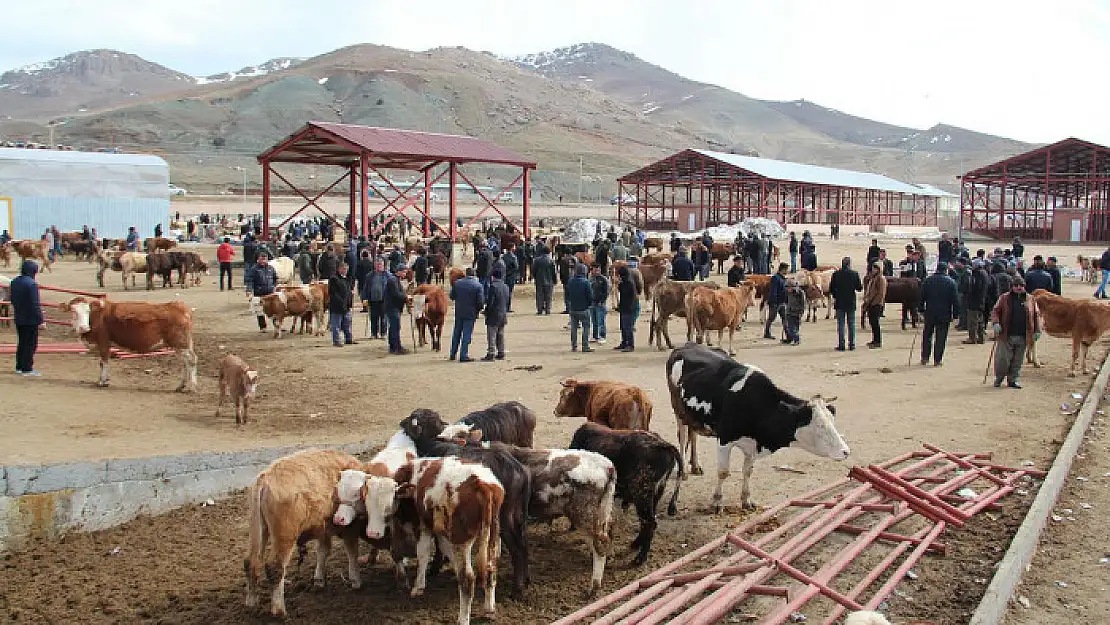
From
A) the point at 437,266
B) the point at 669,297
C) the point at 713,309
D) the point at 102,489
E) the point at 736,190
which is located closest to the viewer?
the point at 102,489

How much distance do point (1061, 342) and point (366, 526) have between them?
59.1ft

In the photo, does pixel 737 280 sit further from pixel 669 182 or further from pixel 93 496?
pixel 669 182

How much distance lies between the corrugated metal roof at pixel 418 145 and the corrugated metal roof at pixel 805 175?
2286 centimetres

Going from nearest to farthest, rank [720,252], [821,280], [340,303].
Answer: [340,303] → [821,280] → [720,252]

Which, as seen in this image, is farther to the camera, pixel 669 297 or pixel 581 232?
pixel 581 232

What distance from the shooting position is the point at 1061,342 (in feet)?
65.7

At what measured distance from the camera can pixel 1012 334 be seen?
49.1 ft

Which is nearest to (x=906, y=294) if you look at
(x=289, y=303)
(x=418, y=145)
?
(x=289, y=303)

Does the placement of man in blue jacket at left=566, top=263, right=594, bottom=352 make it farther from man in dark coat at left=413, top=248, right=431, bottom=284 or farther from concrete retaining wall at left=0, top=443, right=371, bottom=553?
concrete retaining wall at left=0, top=443, right=371, bottom=553

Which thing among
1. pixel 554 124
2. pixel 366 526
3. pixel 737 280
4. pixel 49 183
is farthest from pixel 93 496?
pixel 554 124

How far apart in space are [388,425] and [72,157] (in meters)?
40.8

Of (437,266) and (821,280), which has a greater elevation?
(437,266)

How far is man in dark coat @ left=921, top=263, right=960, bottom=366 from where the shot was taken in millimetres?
16656

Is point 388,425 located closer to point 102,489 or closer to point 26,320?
point 102,489
